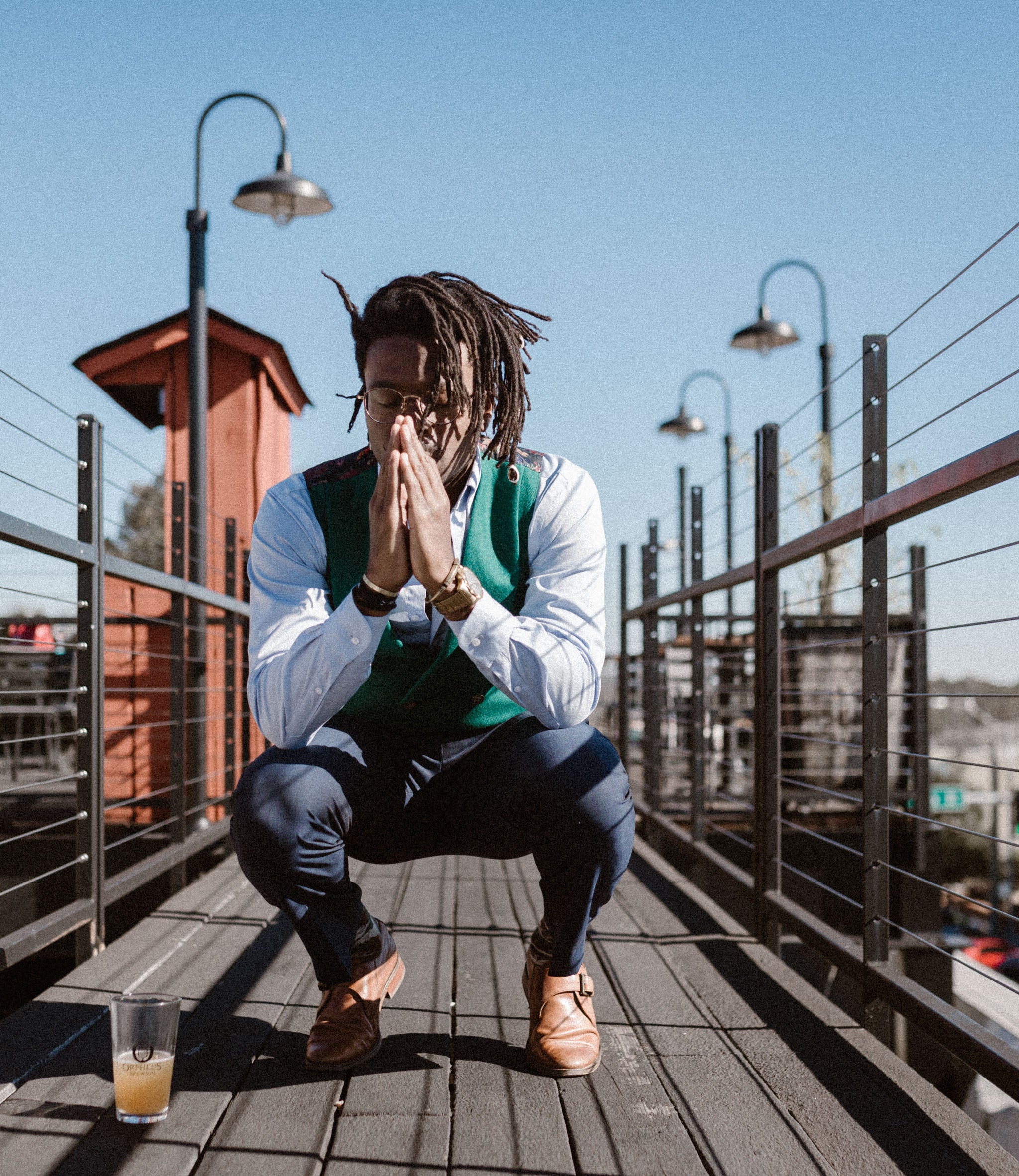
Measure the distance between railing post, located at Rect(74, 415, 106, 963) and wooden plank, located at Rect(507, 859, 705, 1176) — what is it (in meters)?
1.50

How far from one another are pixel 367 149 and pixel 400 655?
11.6 ft

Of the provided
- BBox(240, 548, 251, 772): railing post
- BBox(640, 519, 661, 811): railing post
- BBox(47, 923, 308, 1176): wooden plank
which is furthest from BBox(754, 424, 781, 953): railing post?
BBox(240, 548, 251, 772): railing post

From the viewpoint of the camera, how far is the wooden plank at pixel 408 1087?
1.78 metres

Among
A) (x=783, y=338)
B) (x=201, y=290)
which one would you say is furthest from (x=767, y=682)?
(x=783, y=338)

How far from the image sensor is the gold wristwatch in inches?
82.4

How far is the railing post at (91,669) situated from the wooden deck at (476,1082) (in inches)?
10.3

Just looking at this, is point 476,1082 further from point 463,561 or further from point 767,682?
point 767,682

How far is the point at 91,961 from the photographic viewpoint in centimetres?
302

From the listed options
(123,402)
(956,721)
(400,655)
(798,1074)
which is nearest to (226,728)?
(400,655)

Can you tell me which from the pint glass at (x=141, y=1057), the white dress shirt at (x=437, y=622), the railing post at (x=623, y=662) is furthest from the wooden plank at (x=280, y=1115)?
the railing post at (x=623, y=662)

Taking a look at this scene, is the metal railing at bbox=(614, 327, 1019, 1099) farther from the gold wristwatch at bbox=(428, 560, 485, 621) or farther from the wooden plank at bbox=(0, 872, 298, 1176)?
the wooden plank at bbox=(0, 872, 298, 1176)

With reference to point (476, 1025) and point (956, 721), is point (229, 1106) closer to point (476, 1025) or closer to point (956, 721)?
point (476, 1025)

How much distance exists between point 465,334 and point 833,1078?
155cm

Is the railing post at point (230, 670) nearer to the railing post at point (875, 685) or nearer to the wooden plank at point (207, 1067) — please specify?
the wooden plank at point (207, 1067)
